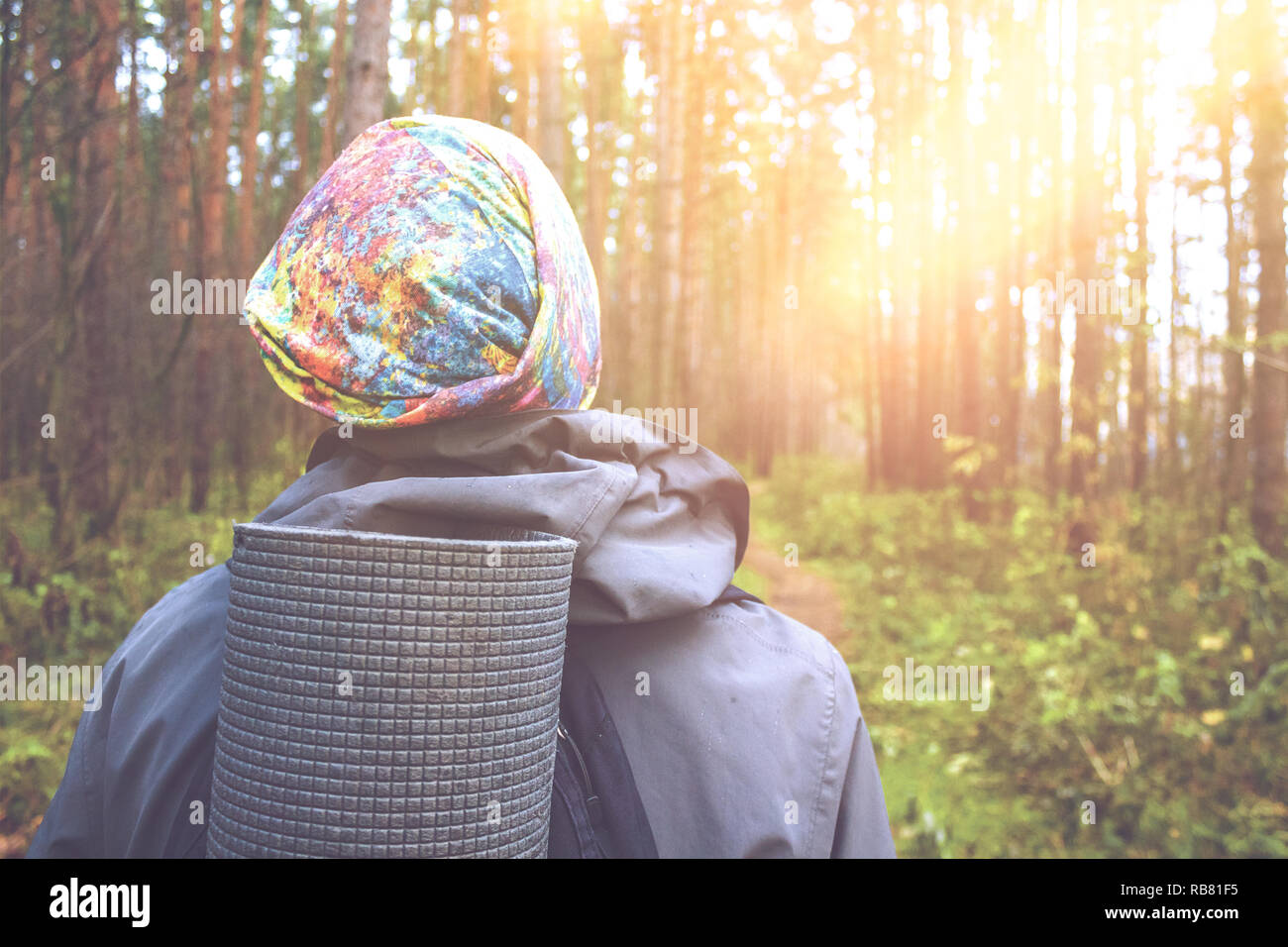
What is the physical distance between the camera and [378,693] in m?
1.04

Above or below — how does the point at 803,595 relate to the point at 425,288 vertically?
below

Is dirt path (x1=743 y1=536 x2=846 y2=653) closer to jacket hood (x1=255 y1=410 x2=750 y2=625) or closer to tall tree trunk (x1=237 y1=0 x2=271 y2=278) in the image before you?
jacket hood (x1=255 y1=410 x2=750 y2=625)

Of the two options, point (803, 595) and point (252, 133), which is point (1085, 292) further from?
point (252, 133)

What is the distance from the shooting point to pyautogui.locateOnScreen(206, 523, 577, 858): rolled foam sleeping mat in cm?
103

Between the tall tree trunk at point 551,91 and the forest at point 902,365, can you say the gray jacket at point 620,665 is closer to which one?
the forest at point 902,365

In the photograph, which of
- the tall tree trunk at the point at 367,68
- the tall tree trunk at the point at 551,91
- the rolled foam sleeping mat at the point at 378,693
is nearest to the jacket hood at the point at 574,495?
the rolled foam sleeping mat at the point at 378,693

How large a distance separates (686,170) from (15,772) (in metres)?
14.5

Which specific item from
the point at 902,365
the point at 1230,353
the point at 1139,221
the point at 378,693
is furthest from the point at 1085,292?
the point at 902,365

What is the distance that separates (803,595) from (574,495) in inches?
387

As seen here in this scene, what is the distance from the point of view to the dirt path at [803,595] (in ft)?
30.6

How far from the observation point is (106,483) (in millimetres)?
6742

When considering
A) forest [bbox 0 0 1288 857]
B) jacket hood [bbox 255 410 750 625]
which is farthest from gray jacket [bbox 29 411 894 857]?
forest [bbox 0 0 1288 857]

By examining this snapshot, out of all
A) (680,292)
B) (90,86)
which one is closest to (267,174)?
(680,292)
